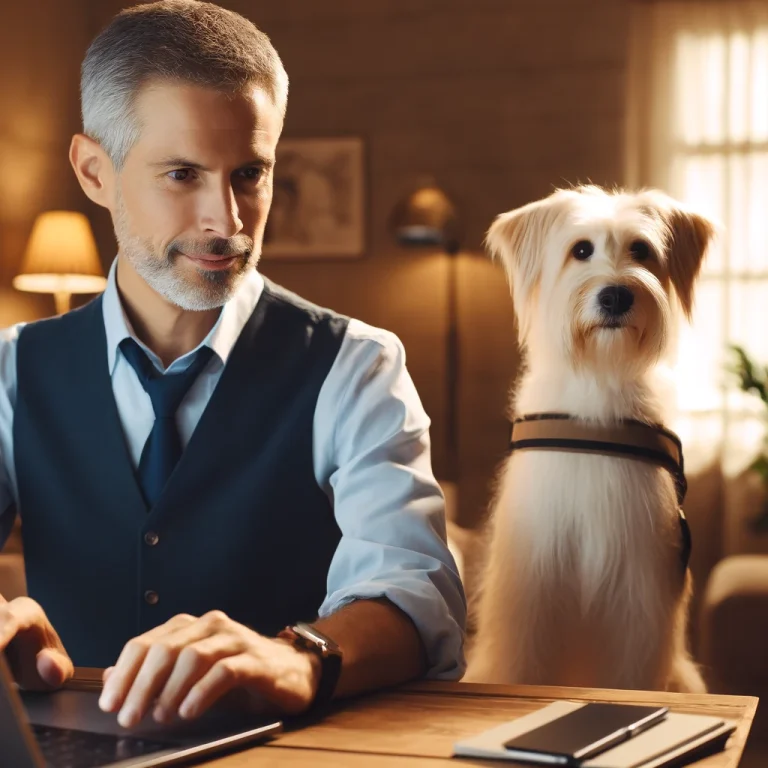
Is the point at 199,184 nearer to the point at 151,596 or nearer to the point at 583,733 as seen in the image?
the point at 151,596

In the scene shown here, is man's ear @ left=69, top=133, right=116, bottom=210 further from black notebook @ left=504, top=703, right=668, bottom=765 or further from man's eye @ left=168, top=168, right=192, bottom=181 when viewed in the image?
black notebook @ left=504, top=703, right=668, bottom=765

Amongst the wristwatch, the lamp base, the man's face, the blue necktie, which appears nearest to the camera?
the wristwatch

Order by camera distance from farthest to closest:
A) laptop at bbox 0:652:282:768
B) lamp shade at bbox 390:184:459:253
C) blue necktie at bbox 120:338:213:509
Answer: lamp shade at bbox 390:184:459:253 < blue necktie at bbox 120:338:213:509 < laptop at bbox 0:652:282:768

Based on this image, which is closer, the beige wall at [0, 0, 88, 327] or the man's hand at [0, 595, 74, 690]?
the man's hand at [0, 595, 74, 690]

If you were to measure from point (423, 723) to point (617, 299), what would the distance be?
949mm

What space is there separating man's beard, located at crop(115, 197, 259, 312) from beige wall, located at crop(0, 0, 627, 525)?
3.99 metres

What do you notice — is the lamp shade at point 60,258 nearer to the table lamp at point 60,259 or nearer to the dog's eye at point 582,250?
the table lamp at point 60,259

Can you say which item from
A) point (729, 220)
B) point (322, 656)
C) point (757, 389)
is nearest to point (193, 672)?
point (322, 656)

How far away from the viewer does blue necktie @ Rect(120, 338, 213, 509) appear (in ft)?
4.29

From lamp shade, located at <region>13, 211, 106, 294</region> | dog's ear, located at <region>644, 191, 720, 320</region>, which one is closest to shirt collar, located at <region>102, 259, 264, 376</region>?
dog's ear, located at <region>644, 191, 720, 320</region>

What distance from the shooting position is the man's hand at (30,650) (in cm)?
94

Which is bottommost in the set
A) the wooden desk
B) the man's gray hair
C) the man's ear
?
the wooden desk

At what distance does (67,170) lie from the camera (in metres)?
5.54

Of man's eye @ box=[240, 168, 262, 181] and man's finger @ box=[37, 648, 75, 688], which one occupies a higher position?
man's eye @ box=[240, 168, 262, 181]
